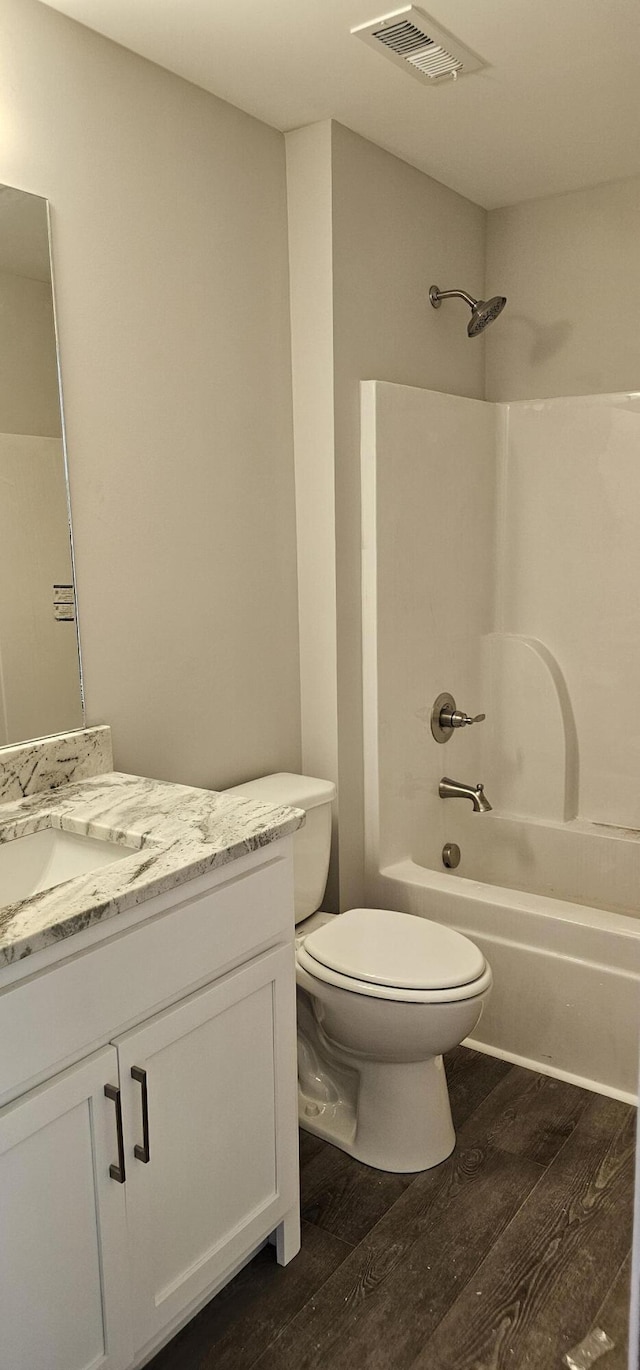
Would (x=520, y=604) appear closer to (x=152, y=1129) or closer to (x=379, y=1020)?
(x=379, y=1020)

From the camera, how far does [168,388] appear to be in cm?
214

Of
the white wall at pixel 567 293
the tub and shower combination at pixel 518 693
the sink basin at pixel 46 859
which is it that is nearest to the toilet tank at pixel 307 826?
the tub and shower combination at pixel 518 693

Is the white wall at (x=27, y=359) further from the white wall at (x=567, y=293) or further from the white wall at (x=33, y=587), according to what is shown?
the white wall at (x=567, y=293)

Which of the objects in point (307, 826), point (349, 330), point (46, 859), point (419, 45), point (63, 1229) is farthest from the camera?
point (349, 330)

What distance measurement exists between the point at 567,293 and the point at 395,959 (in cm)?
202

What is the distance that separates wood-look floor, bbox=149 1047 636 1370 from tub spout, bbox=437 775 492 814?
2.61ft

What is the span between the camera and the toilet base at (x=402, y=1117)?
6.83ft

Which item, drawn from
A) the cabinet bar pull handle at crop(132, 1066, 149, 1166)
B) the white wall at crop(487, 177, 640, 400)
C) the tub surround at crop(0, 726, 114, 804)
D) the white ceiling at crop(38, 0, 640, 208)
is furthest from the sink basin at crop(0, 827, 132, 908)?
the white wall at crop(487, 177, 640, 400)

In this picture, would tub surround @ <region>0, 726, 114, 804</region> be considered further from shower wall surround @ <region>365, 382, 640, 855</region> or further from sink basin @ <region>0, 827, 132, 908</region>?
shower wall surround @ <region>365, 382, 640, 855</region>

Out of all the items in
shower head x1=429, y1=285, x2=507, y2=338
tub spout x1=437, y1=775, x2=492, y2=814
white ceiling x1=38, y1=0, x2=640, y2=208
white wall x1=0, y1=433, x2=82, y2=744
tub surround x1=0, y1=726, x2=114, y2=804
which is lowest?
tub spout x1=437, y1=775, x2=492, y2=814

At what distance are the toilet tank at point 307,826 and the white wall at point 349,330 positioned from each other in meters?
0.15

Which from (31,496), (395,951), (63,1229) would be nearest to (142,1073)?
(63,1229)

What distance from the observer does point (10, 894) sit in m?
1.67

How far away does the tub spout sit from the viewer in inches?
109
